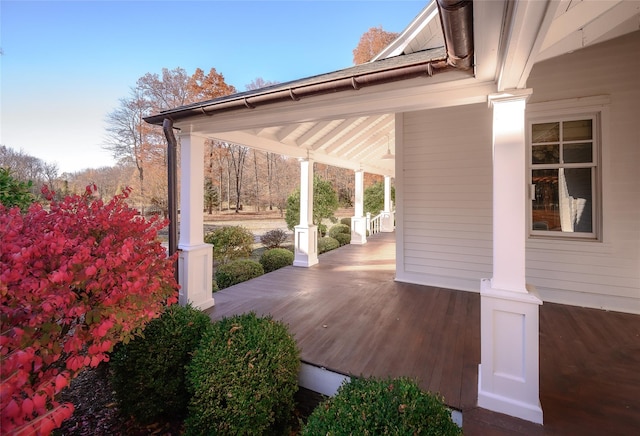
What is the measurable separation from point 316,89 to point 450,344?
3289 mm

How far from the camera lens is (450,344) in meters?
3.29

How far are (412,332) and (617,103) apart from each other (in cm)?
421

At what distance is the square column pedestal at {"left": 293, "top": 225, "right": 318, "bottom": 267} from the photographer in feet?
23.7

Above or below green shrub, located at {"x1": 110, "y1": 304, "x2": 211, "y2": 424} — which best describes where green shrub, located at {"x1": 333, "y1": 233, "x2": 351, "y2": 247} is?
above

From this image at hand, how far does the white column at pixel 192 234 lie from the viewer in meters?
4.38

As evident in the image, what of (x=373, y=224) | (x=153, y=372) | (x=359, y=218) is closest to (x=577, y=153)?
(x=153, y=372)

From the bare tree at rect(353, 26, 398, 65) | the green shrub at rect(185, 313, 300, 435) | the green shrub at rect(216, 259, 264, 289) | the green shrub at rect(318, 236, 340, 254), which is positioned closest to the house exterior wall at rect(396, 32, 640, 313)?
the green shrub at rect(216, 259, 264, 289)

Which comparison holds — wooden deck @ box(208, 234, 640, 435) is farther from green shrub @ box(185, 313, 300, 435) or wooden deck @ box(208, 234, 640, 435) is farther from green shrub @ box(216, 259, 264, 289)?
green shrub @ box(185, 313, 300, 435)

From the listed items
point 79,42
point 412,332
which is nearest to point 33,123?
point 79,42

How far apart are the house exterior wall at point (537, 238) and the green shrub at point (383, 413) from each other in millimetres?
3773

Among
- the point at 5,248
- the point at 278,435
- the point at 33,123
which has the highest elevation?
the point at 33,123

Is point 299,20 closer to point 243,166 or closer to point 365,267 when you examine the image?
point 365,267

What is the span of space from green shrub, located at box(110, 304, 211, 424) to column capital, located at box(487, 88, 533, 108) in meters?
3.72

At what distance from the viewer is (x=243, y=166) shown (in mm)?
25078
